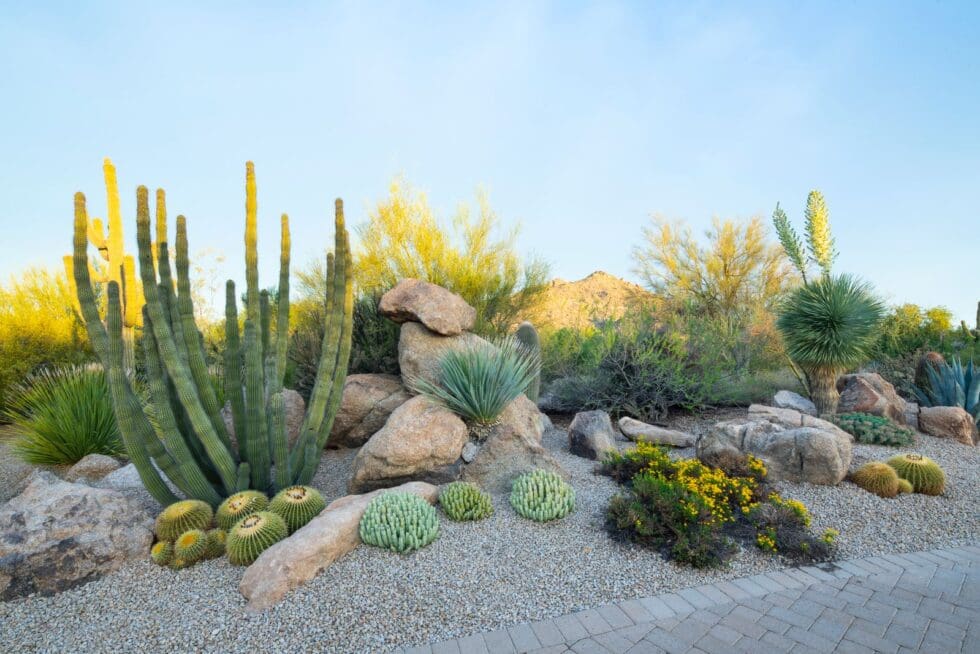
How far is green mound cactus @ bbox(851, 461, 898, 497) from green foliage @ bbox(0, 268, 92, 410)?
14535 mm

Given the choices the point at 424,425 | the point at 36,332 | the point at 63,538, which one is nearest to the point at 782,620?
the point at 424,425

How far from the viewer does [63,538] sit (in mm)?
4203

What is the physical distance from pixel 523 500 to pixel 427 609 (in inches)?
61.8

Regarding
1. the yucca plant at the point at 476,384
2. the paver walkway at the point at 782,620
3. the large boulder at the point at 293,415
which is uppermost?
the yucca plant at the point at 476,384

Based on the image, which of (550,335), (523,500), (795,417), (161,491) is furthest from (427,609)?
(550,335)

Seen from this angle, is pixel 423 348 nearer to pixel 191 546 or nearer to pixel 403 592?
pixel 191 546

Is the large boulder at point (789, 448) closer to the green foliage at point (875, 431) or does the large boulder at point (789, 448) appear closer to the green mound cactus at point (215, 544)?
the green foliage at point (875, 431)

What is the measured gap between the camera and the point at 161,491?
199 inches

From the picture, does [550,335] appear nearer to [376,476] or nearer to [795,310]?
[795,310]

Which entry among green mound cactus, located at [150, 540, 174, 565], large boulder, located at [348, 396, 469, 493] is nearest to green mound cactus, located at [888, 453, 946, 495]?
large boulder, located at [348, 396, 469, 493]

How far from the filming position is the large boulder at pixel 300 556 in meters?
3.65

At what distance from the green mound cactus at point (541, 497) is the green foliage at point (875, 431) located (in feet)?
17.2

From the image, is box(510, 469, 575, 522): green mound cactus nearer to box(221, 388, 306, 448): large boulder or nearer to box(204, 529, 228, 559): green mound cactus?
box(204, 529, 228, 559): green mound cactus

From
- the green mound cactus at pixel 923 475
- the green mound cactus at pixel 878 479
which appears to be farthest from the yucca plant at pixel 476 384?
the green mound cactus at pixel 923 475
